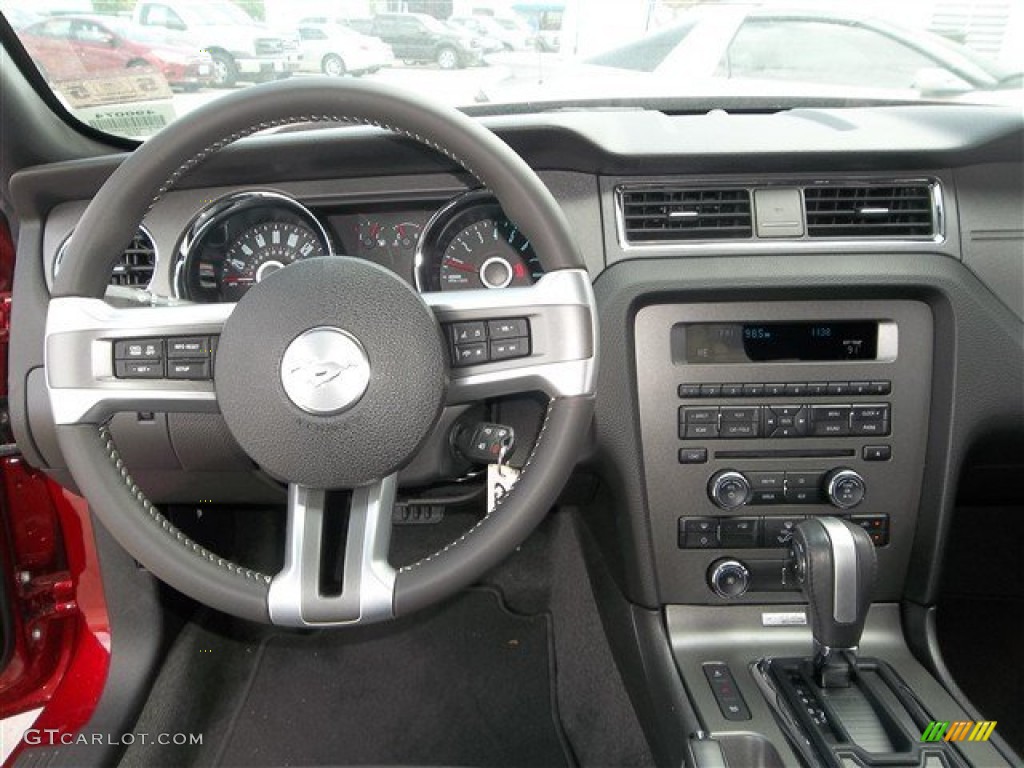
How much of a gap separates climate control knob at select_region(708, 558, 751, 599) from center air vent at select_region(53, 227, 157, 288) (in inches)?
45.8

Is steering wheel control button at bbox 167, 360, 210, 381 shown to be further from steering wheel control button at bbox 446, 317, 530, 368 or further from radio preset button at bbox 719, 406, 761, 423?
radio preset button at bbox 719, 406, 761, 423

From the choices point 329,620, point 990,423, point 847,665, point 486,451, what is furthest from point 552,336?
point 990,423

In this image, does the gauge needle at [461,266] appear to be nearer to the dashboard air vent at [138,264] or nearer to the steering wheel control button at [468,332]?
the steering wheel control button at [468,332]

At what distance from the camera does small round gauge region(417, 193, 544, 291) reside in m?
1.46

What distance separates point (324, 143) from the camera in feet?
4.54

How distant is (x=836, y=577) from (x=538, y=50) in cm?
107

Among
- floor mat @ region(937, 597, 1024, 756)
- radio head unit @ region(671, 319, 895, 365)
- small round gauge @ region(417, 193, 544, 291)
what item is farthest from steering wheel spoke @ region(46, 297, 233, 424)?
floor mat @ region(937, 597, 1024, 756)

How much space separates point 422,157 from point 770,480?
858 millimetres

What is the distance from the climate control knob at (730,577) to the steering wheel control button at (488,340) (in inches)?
29.8

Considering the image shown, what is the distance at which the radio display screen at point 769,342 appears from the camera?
155 centimetres

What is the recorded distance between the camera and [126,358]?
3.63ft

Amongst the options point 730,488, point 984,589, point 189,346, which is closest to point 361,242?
point 189,346

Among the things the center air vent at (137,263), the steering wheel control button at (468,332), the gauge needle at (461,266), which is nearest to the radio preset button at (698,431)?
the gauge needle at (461,266)

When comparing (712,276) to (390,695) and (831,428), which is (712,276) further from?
(390,695)
